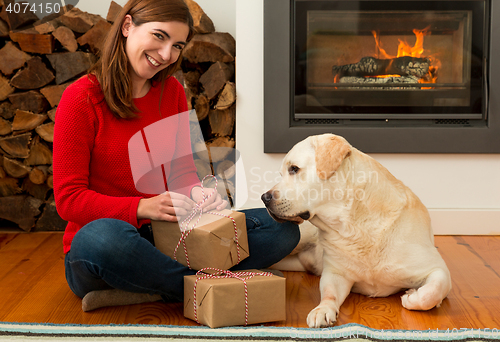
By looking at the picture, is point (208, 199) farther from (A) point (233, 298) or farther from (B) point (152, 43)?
(B) point (152, 43)

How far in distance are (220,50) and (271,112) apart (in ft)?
1.47

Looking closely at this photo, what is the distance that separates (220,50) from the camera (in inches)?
97.5

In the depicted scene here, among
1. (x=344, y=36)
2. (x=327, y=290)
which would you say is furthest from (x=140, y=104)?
(x=344, y=36)

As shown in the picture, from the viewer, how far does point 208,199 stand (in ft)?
4.76

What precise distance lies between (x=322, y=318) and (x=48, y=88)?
1888mm

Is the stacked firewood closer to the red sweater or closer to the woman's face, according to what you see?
the red sweater

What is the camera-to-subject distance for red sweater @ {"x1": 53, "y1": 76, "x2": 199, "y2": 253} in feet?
4.50

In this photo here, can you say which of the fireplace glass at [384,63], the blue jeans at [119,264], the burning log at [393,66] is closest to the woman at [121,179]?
the blue jeans at [119,264]

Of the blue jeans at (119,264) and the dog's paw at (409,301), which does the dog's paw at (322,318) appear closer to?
the dog's paw at (409,301)

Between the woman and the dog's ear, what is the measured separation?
0.32m

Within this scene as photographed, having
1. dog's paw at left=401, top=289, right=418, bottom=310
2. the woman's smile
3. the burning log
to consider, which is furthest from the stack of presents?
the burning log

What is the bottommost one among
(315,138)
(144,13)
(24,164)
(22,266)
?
(22,266)

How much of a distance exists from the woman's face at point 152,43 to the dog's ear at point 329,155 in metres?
0.58

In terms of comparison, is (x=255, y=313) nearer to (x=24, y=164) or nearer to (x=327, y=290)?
(x=327, y=290)
